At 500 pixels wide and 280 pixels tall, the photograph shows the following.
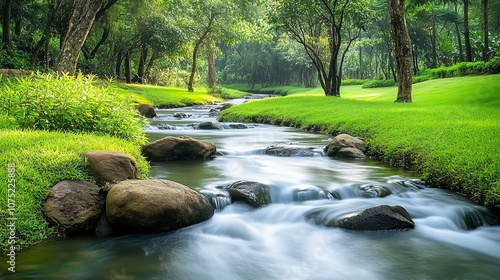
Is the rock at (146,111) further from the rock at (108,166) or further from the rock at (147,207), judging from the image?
the rock at (147,207)

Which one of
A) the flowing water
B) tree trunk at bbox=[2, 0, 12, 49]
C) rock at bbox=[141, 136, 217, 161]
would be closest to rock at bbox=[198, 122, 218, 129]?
rock at bbox=[141, 136, 217, 161]

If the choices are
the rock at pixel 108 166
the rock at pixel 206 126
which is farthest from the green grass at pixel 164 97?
the rock at pixel 108 166

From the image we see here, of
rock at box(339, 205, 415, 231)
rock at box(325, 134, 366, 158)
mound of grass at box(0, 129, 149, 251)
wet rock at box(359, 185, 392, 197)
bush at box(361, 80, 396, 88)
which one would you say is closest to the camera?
mound of grass at box(0, 129, 149, 251)

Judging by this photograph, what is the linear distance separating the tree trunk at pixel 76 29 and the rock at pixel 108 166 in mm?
8821

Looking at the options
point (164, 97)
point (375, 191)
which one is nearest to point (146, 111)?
point (164, 97)

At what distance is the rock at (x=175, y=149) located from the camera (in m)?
7.81

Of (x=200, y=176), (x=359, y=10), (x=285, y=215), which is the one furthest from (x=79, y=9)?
(x=359, y=10)

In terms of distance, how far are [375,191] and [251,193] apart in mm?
1885

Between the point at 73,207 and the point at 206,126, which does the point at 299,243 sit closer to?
the point at 73,207

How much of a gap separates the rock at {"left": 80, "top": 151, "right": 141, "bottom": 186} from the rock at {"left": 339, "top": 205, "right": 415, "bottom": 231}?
9.49 feet

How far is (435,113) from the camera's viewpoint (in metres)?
11.2

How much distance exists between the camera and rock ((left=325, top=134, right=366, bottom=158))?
8406 mm

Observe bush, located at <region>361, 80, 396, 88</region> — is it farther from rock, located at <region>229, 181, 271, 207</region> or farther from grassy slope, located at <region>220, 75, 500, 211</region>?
rock, located at <region>229, 181, 271, 207</region>

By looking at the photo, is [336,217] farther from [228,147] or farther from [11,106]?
[11,106]
